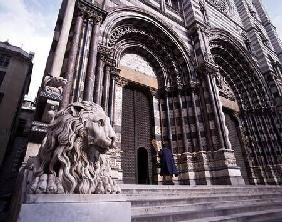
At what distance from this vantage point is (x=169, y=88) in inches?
399

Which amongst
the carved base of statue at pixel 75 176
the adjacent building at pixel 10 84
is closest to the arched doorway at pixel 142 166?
the carved base of statue at pixel 75 176

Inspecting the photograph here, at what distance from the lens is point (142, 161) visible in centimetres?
877

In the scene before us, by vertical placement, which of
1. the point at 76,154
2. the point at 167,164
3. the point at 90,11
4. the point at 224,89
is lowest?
the point at 76,154

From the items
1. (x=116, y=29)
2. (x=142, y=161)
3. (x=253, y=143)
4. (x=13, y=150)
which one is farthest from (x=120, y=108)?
(x=13, y=150)

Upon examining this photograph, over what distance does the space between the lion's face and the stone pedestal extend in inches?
20.6

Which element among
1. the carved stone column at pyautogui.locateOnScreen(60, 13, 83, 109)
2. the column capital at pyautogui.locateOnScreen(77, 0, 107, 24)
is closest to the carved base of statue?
the carved stone column at pyautogui.locateOnScreen(60, 13, 83, 109)

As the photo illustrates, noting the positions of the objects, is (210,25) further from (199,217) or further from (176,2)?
(199,217)

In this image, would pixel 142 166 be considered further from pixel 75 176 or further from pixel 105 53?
pixel 75 176

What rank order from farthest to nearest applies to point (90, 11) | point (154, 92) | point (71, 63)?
point (154, 92), point (90, 11), point (71, 63)

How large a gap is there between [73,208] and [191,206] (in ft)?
8.92

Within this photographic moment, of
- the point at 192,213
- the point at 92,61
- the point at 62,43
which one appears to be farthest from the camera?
the point at 92,61

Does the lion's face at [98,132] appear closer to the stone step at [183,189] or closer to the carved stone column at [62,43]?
the stone step at [183,189]

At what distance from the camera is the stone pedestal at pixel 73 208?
180 centimetres

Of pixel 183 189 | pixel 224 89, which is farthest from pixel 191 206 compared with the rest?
pixel 224 89
